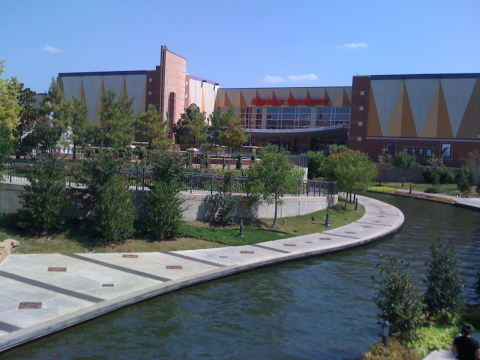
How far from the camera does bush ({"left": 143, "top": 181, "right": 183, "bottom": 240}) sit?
20047 millimetres

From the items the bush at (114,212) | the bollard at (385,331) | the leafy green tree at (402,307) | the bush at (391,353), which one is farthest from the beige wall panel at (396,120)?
the bollard at (385,331)

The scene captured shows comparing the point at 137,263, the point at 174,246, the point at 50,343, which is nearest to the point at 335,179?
the point at 174,246

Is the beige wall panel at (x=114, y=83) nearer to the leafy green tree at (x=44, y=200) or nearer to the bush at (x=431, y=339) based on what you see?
the leafy green tree at (x=44, y=200)

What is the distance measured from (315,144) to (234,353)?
75.5 meters

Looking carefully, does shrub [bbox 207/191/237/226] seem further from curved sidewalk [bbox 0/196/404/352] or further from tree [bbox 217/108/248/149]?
tree [bbox 217/108/248/149]

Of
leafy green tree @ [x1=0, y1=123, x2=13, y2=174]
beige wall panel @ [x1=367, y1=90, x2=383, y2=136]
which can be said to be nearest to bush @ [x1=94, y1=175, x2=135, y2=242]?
leafy green tree @ [x1=0, y1=123, x2=13, y2=174]

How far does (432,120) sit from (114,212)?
181 ft

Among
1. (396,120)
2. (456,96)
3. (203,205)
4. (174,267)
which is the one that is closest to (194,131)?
(203,205)

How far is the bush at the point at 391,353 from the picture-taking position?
961 cm

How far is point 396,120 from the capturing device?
66.2 m

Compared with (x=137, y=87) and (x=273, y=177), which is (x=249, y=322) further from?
(x=137, y=87)

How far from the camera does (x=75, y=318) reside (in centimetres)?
1170

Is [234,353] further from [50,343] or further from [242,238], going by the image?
[242,238]

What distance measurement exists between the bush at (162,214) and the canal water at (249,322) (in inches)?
174
